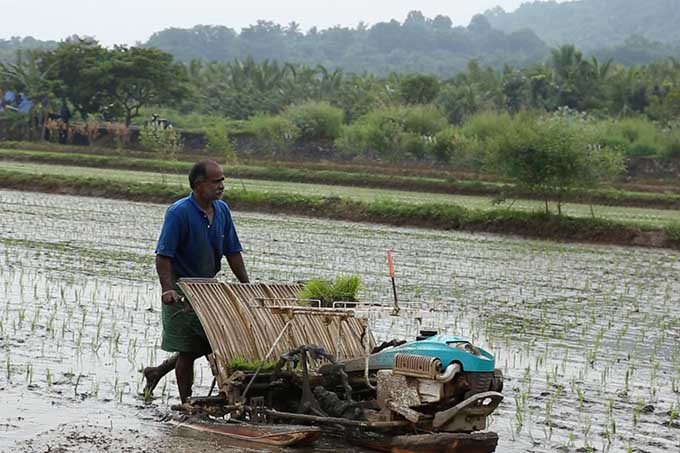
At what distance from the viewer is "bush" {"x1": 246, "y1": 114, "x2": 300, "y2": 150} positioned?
43469 millimetres

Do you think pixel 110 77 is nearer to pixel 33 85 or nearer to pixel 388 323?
pixel 33 85

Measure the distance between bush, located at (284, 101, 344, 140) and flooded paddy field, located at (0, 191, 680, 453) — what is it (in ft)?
83.0

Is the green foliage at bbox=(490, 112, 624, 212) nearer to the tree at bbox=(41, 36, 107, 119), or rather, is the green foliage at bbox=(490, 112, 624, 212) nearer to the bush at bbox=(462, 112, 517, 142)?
the bush at bbox=(462, 112, 517, 142)

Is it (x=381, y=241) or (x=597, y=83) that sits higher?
(x=597, y=83)

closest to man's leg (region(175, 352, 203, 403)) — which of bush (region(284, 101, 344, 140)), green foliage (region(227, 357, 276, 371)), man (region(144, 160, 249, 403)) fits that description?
man (region(144, 160, 249, 403))

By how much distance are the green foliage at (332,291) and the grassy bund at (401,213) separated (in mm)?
16587

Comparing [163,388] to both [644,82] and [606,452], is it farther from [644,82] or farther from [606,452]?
[644,82]

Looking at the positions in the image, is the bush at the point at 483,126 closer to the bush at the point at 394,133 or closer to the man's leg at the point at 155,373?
the bush at the point at 394,133

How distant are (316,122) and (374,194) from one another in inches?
650

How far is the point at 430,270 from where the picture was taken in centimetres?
1480

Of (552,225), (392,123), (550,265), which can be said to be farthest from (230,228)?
(392,123)

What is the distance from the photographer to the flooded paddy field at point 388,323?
21.1 ft

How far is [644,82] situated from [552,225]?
34413 millimetres

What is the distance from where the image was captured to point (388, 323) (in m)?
10.1
